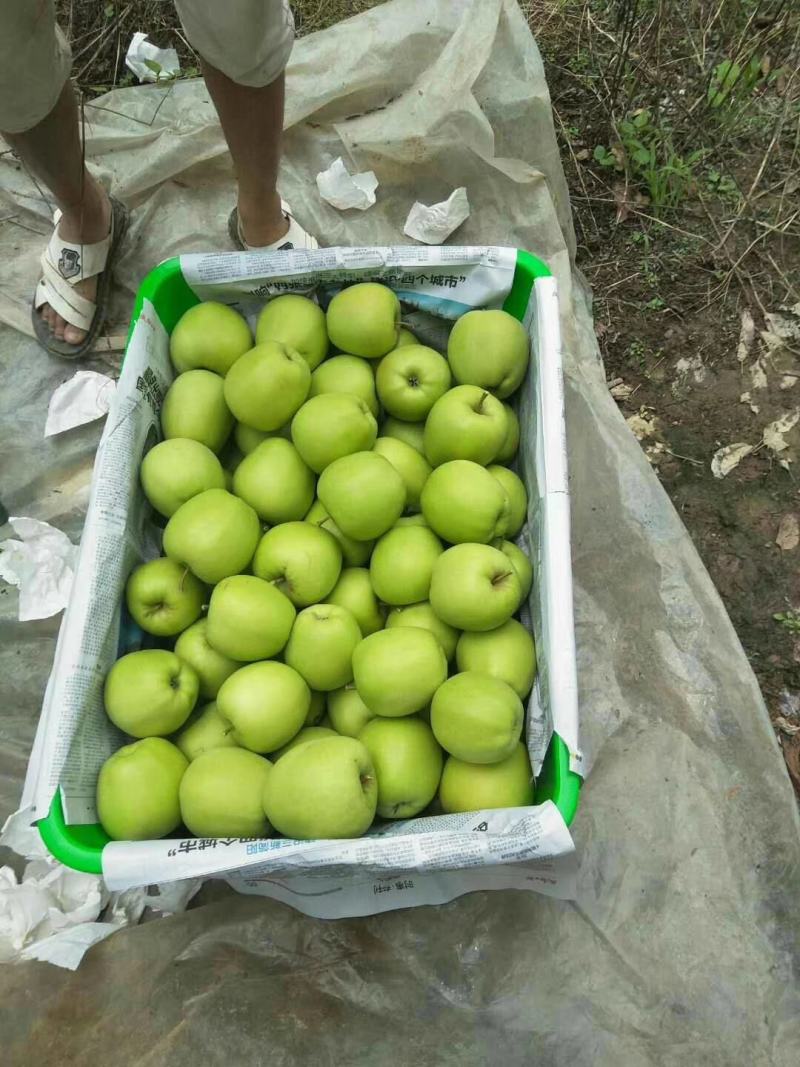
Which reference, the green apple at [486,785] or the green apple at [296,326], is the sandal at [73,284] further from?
the green apple at [486,785]

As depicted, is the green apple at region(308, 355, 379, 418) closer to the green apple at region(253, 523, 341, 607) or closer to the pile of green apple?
the pile of green apple

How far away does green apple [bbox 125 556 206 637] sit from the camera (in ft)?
4.75

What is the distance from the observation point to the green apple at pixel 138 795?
1260 mm

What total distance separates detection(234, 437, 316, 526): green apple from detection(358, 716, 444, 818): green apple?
18.2 inches

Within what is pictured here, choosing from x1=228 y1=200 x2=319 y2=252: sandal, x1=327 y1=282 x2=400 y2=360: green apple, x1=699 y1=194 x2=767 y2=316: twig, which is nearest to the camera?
x1=327 y1=282 x2=400 y2=360: green apple

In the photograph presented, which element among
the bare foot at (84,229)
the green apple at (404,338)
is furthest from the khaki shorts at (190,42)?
the green apple at (404,338)

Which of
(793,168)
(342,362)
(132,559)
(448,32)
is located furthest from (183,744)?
(793,168)

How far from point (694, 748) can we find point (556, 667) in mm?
538

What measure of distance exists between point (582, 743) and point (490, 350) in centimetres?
86

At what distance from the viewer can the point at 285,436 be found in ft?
5.35

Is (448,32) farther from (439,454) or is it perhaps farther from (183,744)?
(183,744)

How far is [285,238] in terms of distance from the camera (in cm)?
202

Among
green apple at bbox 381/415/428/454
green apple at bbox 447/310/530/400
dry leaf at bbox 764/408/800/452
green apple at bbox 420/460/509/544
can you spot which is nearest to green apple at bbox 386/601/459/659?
green apple at bbox 420/460/509/544

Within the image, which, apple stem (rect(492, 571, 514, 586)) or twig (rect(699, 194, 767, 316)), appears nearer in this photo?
apple stem (rect(492, 571, 514, 586))
